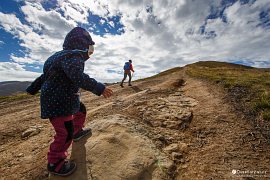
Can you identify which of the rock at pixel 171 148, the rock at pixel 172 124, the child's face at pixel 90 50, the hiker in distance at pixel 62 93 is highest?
the child's face at pixel 90 50

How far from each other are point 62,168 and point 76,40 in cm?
293

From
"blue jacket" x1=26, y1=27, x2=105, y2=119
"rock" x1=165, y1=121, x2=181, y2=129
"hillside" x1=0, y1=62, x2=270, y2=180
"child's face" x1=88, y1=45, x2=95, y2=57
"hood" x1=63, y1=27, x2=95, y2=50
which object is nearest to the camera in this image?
"blue jacket" x1=26, y1=27, x2=105, y2=119

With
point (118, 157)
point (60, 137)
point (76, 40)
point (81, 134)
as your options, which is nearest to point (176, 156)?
point (118, 157)

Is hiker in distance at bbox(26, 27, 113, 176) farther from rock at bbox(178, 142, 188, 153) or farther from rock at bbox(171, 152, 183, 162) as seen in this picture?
rock at bbox(178, 142, 188, 153)

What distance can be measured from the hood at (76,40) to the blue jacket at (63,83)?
0.37 meters

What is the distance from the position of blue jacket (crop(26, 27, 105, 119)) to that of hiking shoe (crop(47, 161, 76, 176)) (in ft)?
3.59

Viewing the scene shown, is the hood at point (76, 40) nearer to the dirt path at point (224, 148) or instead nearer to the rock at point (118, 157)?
the rock at point (118, 157)

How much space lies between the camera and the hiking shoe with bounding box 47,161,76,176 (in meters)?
4.19

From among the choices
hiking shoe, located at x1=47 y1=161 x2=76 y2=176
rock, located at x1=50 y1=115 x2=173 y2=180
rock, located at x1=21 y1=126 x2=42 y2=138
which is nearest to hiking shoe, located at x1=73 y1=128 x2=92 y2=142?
rock, located at x1=50 y1=115 x2=173 y2=180

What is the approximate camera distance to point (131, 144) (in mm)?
5098

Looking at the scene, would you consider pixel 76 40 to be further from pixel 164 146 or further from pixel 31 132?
pixel 31 132

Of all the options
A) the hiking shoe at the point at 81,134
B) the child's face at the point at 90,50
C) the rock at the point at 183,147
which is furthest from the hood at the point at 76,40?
the rock at the point at 183,147

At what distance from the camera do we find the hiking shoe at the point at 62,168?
4191 millimetres

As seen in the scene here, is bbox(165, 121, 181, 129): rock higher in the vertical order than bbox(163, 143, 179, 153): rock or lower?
higher
